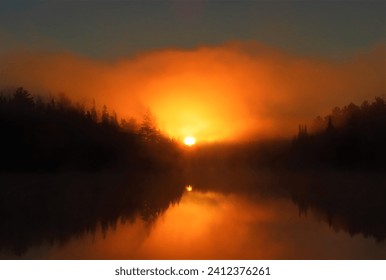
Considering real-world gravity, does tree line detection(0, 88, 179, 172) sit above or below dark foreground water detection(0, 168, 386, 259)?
above

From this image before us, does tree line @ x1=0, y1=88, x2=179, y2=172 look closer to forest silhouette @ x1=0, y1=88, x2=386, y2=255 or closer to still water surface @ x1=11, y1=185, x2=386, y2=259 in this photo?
forest silhouette @ x1=0, y1=88, x2=386, y2=255

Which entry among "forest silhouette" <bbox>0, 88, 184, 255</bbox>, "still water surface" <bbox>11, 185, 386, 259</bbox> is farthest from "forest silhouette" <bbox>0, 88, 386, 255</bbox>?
"still water surface" <bbox>11, 185, 386, 259</bbox>

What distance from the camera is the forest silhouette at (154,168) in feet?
36.1

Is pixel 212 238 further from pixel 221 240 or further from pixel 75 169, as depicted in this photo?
pixel 75 169

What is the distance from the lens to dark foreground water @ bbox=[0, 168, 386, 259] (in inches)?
320

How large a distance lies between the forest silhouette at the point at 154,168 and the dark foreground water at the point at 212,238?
0.39 metres

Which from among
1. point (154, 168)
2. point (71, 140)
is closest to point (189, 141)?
point (154, 168)

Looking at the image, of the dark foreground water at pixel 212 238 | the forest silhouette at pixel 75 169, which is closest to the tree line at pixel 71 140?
the forest silhouette at pixel 75 169

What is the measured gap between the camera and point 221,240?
8.87 meters

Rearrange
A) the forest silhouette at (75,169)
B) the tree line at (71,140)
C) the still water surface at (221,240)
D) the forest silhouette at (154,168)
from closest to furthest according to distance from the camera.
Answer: the still water surface at (221,240), the forest silhouette at (75,169), the forest silhouette at (154,168), the tree line at (71,140)

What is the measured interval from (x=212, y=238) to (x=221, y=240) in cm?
23

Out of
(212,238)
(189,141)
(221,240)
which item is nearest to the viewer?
(221,240)

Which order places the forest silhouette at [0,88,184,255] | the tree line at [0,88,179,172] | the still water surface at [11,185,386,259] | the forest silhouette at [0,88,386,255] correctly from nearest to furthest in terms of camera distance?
the still water surface at [11,185,386,259], the forest silhouette at [0,88,184,255], the forest silhouette at [0,88,386,255], the tree line at [0,88,179,172]

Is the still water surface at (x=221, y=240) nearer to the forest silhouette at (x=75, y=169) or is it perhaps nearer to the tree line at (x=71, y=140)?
the forest silhouette at (x=75, y=169)
